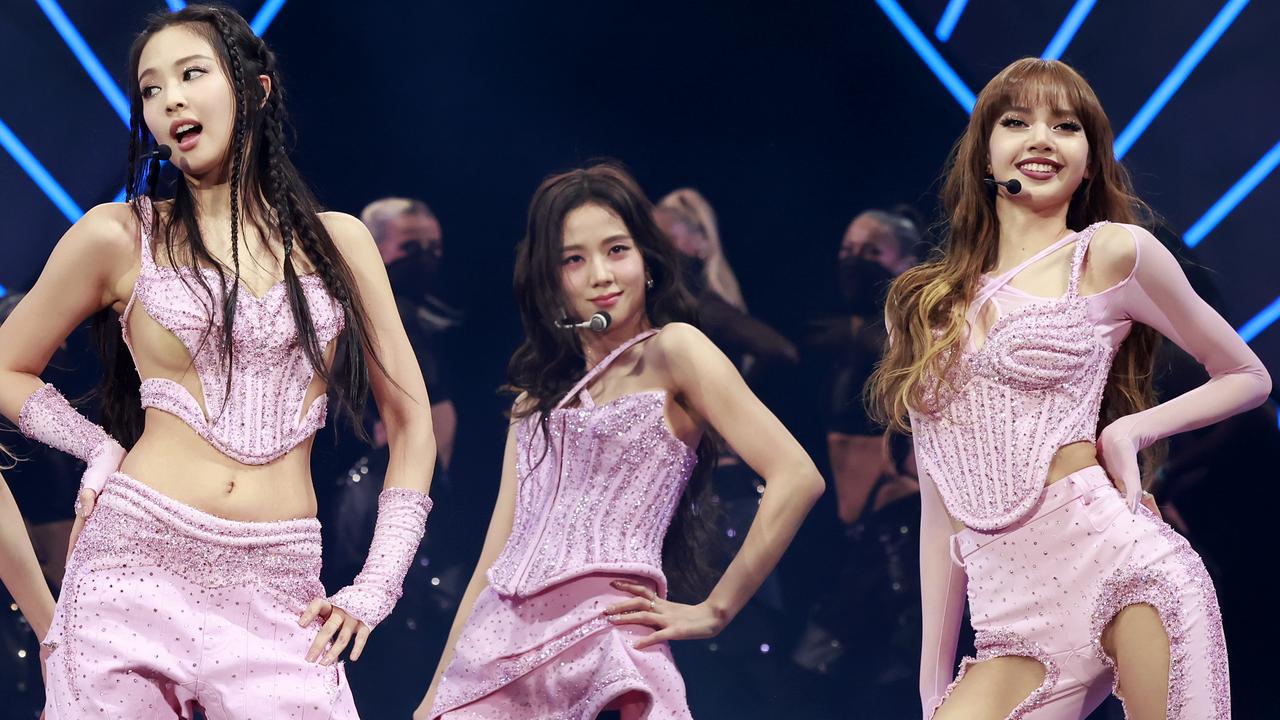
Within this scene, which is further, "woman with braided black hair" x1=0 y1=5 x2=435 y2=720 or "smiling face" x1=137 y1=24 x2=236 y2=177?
"smiling face" x1=137 y1=24 x2=236 y2=177

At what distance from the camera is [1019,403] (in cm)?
287

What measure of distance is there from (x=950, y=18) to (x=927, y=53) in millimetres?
132

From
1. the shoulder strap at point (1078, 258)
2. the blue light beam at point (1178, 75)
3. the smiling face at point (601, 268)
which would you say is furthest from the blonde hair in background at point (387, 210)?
the shoulder strap at point (1078, 258)

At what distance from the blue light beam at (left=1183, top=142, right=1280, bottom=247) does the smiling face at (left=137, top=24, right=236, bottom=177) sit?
3.03 meters

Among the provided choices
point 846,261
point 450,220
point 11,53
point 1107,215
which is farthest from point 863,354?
point 11,53

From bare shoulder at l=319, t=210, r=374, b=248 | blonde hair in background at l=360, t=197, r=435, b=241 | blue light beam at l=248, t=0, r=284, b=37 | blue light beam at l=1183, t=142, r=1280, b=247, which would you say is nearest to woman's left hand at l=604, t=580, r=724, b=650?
bare shoulder at l=319, t=210, r=374, b=248

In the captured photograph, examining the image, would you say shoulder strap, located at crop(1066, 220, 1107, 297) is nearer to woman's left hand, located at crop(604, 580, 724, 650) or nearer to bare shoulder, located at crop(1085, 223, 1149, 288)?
bare shoulder, located at crop(1085, 223, 1149, 288)

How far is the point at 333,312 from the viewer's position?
2465 mm

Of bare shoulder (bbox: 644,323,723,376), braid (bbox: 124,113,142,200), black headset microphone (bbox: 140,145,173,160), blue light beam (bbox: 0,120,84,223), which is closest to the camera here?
black headset microphone (bbox: 140,145,173,160)

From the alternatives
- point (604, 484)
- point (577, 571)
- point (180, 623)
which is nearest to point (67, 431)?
point (180, 623)

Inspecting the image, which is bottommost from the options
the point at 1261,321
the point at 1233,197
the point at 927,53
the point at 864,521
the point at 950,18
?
the point at 864,521

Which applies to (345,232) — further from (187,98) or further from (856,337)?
(856,337)

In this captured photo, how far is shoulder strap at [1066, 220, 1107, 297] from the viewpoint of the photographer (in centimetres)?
288

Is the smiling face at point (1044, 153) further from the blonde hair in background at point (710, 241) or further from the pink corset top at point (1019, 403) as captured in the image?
the blonde hair in background at point (710, 241)
